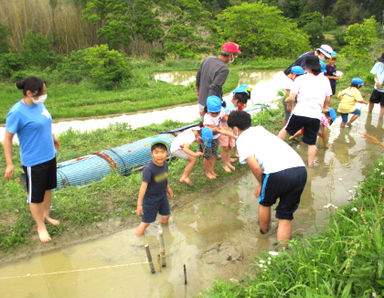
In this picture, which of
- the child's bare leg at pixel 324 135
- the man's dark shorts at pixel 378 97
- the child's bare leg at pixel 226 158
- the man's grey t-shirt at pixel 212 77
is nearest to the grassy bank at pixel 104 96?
the man's grey t-shirt at pixel 212 77

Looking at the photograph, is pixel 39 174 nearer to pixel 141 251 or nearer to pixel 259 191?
pixel 141 251

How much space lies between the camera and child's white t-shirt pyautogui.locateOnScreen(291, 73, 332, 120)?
470 centimetres

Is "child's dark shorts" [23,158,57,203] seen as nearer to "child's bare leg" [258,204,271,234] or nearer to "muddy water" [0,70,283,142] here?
"child's bare leg" [258,204,271,234]

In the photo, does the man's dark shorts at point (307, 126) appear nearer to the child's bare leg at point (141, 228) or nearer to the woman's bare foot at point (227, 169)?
the woman's bare foot at point (227, 169)

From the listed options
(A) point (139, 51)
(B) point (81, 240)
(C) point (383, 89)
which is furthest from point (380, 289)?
(A) point (139, 51)

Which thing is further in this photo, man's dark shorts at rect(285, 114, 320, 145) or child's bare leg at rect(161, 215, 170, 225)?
man's dark shorts at rect(285, 114, 320, 145)

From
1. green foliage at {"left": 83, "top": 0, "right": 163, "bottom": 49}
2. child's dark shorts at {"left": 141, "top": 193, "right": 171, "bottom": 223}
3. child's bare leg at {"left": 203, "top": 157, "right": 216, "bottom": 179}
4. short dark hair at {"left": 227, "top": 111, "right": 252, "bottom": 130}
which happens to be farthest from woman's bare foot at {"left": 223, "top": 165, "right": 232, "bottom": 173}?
green foliage at {"left": 83, "top": 0, "right": 163, "bottom": 49}

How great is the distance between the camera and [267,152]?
3.06m

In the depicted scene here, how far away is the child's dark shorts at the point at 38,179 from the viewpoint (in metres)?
3.49

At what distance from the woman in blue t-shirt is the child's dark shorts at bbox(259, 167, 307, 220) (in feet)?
7.80

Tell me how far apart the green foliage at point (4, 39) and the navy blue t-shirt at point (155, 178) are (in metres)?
16.7

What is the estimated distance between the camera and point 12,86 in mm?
14281

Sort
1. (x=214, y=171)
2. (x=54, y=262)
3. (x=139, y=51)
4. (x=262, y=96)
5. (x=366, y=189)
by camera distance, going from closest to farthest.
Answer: (x=54, y=262) → (x=366, y=189) → (x=214, y=171) → (x=262, y=96) → (x=139, y=51)

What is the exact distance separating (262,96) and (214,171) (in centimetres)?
741
